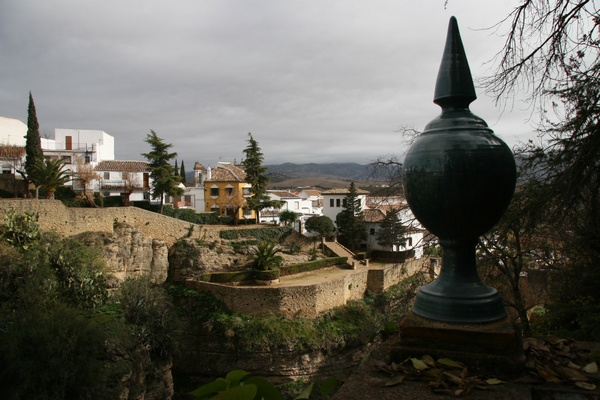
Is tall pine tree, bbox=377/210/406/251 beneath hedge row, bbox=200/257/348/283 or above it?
above

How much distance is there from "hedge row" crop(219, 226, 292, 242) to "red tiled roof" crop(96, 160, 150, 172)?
→ 9976 mm

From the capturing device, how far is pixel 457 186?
84.9 inches

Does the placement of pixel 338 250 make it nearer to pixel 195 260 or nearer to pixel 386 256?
pixel 386 256

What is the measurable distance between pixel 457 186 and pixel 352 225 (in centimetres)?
2941

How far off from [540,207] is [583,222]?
106 cm

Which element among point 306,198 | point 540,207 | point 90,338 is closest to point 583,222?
point 540,207

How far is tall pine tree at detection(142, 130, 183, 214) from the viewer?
84.4ft

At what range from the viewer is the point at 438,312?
2.32m

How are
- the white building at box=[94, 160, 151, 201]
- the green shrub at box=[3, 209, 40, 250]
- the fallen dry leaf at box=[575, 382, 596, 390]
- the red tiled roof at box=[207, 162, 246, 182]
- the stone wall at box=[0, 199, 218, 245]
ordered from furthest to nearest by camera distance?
the red tiled roof at box=[207, 162, 246, 182], the white building at box=[94, 160, 151, 201], the stone wall at box=[0, 199, 218, 245], the green shrub at box=[3, 209, 40, 250], the fallen dry leaf at box=[575, 382, 596, 390]

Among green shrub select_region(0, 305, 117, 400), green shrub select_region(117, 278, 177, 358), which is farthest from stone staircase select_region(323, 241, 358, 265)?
green shrub select_region(0, 305, 117, 400)

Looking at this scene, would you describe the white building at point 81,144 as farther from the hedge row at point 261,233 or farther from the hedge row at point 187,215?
the hedge row at point 261,233

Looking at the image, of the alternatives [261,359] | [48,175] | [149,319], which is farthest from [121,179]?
[261,359]

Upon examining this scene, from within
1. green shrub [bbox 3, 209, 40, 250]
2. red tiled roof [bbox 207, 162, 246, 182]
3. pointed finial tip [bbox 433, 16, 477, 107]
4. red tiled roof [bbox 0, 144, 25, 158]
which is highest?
red tiled roof [bbox 0, 144, 25, 158]

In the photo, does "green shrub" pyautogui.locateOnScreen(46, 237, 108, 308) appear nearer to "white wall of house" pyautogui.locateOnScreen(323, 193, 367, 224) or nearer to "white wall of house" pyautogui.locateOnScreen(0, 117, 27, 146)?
"white wall of house" pyautogui.locateOnScreen(0, 117, 27, 146)
